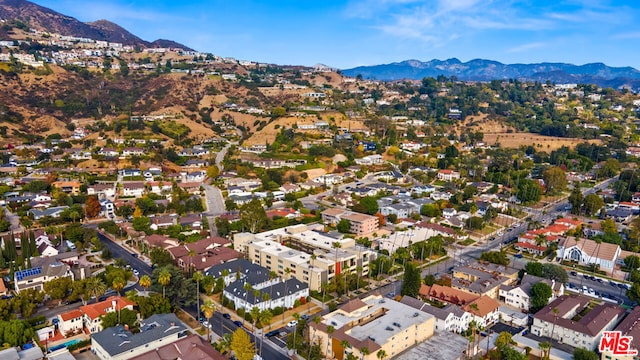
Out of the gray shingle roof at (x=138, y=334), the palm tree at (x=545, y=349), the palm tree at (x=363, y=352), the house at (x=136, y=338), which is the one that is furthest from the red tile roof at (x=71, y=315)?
the palm tree at (x=545, y=349)

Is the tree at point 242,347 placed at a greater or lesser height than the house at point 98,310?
greater

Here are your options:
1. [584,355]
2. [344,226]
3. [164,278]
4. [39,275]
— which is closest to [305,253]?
[344,226]

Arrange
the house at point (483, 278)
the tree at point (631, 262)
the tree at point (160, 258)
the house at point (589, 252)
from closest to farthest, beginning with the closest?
1. the house at point (483, 278)
2. the tree at point (160, 258)
3. the tree at point (631, 262)
4. the house at point (589, 252)

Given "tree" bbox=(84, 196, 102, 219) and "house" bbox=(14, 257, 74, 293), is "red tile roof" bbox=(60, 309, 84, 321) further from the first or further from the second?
"tree" bbox=(84, 196, 102, 219)

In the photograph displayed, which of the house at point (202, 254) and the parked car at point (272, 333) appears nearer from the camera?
the parked car at point (272, 333)

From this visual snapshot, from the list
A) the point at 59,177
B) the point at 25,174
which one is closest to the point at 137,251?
the point at 59,177

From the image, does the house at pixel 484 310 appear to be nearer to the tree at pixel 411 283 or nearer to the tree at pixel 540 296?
the tree at pixel 540 296

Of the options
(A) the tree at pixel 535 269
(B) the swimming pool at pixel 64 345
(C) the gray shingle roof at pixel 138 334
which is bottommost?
(B) the swimming pool at pixel 64 345

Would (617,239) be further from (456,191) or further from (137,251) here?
(137,251)
